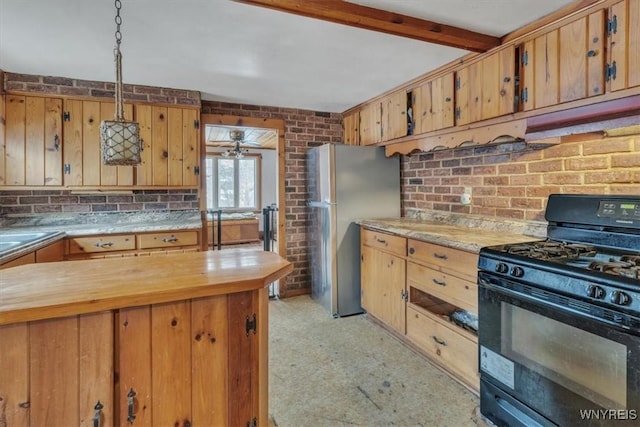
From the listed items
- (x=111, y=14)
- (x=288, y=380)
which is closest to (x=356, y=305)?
(x=288, y=380)

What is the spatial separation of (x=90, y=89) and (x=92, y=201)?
1012 mm

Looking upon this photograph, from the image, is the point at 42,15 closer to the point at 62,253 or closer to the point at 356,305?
the point at 62,253

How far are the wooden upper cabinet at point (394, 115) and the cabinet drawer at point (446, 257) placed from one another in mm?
1125

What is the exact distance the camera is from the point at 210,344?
1213 mm

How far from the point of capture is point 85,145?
2.95 meters

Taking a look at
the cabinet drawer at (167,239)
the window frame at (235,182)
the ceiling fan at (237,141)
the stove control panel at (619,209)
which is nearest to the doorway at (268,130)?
the cabinet drawer at (167,239)

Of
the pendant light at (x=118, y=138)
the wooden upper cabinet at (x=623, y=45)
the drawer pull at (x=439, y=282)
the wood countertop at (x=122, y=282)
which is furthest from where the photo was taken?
Result: the drawer pull at (x=439, y=282)

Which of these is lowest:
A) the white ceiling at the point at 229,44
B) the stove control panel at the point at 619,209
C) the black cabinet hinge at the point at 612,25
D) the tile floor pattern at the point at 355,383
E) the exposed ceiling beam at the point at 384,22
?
the tile floor pattern at the point at 355,383

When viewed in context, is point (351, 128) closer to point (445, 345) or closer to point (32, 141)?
point (445, 345)

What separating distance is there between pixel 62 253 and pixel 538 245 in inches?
130

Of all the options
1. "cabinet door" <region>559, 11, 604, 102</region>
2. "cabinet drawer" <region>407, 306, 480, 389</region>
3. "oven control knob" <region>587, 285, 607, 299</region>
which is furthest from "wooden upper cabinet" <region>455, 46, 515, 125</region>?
"cabinet drawer" <region>407, 306, 480, 389</region>

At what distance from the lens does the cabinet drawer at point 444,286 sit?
2.00m

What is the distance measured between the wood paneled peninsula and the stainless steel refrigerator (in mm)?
1950

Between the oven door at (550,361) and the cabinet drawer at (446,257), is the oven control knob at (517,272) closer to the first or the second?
the oven door at (550,361)
